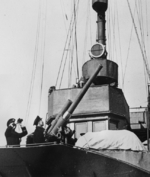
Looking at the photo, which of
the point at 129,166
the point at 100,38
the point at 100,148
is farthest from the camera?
the point at 100,38

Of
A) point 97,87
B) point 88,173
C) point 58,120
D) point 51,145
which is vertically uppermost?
point 97,87

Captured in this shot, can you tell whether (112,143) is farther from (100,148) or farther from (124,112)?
(124,112)

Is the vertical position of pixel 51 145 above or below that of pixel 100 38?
below

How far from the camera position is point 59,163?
33.7 feet

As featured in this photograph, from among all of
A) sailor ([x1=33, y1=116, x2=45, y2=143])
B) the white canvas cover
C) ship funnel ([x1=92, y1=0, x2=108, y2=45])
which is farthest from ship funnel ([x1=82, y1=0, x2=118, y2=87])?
sailor ([x1=33, y1=116, x2=45, y2=143])

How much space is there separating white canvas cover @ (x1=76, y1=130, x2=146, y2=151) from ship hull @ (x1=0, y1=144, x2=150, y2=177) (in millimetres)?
955

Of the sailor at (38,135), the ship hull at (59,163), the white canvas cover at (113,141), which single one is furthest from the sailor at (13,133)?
the white canvas cover at (113,141)

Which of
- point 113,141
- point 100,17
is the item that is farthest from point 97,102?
point 100,17

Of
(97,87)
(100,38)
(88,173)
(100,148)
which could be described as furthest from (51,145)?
(100,38)

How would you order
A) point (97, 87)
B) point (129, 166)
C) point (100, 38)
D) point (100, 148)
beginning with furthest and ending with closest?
point (100, 38)
point (97, 87)
point (100, 148)
point (129, 166)

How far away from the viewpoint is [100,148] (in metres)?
11.5

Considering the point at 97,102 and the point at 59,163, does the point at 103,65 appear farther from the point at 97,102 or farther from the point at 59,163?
the point at 59,163

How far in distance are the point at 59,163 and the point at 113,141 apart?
6.46 feet

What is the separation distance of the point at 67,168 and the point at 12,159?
55.5 inches
